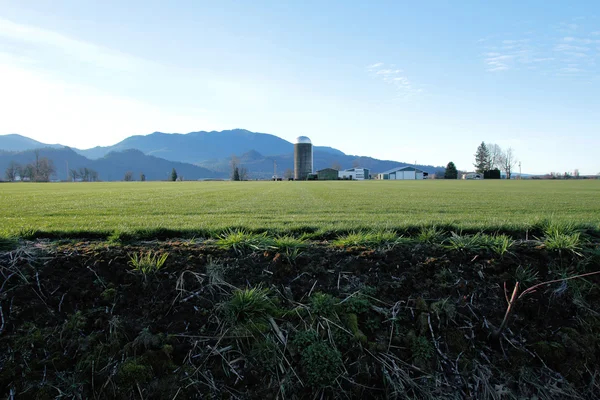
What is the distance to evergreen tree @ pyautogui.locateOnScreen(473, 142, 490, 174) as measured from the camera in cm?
11538

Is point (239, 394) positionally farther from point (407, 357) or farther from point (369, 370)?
point (407, 357)

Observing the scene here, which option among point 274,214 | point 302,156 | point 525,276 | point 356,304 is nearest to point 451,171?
point 302,156

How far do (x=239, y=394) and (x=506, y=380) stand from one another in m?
2.41

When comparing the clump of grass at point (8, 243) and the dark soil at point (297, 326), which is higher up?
the clump of grass at point (8, 243)

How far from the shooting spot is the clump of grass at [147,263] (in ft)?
12.6

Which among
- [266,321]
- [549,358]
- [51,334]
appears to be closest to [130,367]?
[51,334]

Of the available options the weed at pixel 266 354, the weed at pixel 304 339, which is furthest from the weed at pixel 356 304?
the weed at pixel 266 354

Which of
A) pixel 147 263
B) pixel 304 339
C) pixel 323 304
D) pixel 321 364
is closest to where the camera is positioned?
pixel 321 364

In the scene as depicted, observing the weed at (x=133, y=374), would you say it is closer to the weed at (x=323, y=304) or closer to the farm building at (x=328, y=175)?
the weed at (x=323, y=304)

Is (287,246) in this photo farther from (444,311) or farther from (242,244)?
(444,311)

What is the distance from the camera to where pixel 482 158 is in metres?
116

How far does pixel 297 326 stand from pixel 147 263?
71.5 inches

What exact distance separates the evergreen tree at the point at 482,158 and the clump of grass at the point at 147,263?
12652 cm

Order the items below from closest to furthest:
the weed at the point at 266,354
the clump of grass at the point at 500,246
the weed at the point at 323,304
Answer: the weed at the point at 266,354
the weed at the point at 323,304
the clump of grass at the point at 500,246
